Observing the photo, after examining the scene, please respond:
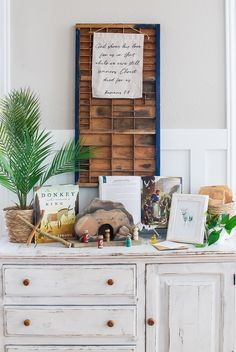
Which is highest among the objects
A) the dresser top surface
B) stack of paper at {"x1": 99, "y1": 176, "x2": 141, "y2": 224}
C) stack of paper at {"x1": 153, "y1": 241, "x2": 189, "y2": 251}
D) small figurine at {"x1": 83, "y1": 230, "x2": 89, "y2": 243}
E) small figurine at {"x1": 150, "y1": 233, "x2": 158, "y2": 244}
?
stack of paper at {"x1": 99, "y1": 176, "x2": 141, "y2": 224}

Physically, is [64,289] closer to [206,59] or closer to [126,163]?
[126,163]

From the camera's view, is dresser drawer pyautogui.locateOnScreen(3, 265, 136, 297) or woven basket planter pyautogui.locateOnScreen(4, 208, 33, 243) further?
woven basket planter pyautogui.locateOnScreen(4, 208, 33, 243)

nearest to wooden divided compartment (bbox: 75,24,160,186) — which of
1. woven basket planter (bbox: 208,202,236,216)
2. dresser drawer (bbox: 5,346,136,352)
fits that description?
woven basket planter (bbox: 208,202,236,216)

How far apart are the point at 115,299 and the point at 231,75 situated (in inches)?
51.7

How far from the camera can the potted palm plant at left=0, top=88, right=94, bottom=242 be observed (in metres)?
2.06

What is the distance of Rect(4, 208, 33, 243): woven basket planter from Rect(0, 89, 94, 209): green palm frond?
2.7 inches

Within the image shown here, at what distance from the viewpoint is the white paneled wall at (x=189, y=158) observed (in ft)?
7.58

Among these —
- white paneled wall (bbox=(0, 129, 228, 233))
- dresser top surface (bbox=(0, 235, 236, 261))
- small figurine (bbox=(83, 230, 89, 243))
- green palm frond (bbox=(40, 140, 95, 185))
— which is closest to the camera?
dresser top surface (bbox=(0, 235, 236, 261))

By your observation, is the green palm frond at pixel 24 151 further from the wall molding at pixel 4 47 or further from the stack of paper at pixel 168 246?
the stack of paper at pixel 168 246

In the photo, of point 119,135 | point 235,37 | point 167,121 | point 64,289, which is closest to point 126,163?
point 119,135

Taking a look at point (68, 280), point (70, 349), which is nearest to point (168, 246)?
point (68, 280)

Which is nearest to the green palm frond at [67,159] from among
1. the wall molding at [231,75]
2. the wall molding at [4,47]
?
the wall molding at [4,47]

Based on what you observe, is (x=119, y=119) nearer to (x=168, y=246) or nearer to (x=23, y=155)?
(x=23, y=155)

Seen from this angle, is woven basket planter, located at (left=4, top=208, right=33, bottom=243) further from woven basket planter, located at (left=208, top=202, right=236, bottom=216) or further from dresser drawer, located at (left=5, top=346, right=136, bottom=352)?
woven basket planter, located at (left=208, top=202, right=236, bottom=216)
